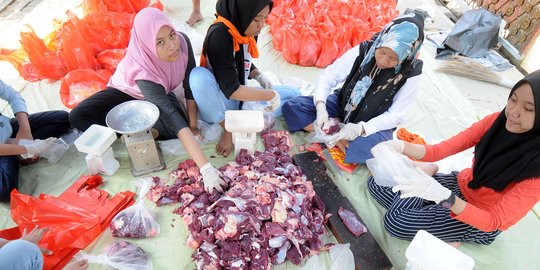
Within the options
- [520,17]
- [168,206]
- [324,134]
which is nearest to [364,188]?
[324,134]

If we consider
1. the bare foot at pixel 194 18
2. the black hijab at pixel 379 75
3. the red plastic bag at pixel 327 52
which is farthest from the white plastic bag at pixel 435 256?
the bare foot at pixel 194 18

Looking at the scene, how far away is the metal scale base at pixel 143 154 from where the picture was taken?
214 cm

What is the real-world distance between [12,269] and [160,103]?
47.1 inches

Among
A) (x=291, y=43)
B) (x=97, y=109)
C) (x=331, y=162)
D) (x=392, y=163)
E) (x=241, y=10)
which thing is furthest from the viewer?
(x=291, y=43)

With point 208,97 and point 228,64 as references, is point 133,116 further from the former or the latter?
point 228,64

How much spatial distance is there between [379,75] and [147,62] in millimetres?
1637

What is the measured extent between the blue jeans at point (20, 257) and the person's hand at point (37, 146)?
986mm

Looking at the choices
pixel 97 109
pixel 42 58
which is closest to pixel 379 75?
pixel 97 109

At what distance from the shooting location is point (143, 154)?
2246 millimetres

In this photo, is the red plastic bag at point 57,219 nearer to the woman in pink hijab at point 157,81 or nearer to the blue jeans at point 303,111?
the woman in pink hijab at point 157,81

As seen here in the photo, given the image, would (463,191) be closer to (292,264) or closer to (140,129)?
(292,264)

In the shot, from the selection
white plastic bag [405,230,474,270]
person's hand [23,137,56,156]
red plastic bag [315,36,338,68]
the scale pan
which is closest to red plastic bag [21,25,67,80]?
person's hand [23,137,56,156]

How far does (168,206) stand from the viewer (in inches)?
85.6

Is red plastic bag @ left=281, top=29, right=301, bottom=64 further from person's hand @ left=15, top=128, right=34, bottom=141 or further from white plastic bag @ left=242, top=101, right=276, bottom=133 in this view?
person's hand @ left=15, top=128, right=34, bottom=141
